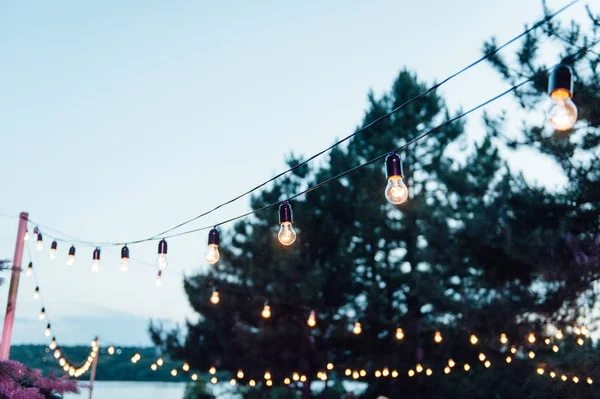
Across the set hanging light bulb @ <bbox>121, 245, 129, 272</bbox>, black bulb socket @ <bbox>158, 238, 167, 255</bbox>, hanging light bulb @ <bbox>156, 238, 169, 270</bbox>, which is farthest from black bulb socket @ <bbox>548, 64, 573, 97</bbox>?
hanging light bulb @ <bbox>121, 245, 129, 272</bbox>

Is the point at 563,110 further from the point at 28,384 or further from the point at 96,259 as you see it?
the point at 96,259

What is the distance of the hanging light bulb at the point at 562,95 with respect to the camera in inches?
89.5

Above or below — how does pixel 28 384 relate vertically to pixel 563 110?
below

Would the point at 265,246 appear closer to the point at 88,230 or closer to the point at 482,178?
the point at 482,178

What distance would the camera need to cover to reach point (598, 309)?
1122 cm

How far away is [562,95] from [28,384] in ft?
14.9

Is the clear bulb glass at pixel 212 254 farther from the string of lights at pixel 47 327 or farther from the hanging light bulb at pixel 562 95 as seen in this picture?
the string of lights at pixel 47 327

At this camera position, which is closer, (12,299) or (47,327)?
(12,299)

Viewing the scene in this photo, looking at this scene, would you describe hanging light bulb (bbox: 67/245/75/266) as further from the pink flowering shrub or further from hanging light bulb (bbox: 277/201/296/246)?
hanging light bulb (bbox: 277/201/296/246)

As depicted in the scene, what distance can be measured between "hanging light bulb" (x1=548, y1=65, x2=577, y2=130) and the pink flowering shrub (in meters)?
3.37

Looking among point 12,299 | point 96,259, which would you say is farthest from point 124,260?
point 12,299

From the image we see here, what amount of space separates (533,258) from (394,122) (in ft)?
35.7

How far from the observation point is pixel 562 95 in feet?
7.56

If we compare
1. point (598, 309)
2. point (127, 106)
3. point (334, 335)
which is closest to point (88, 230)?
point (127, 106)
